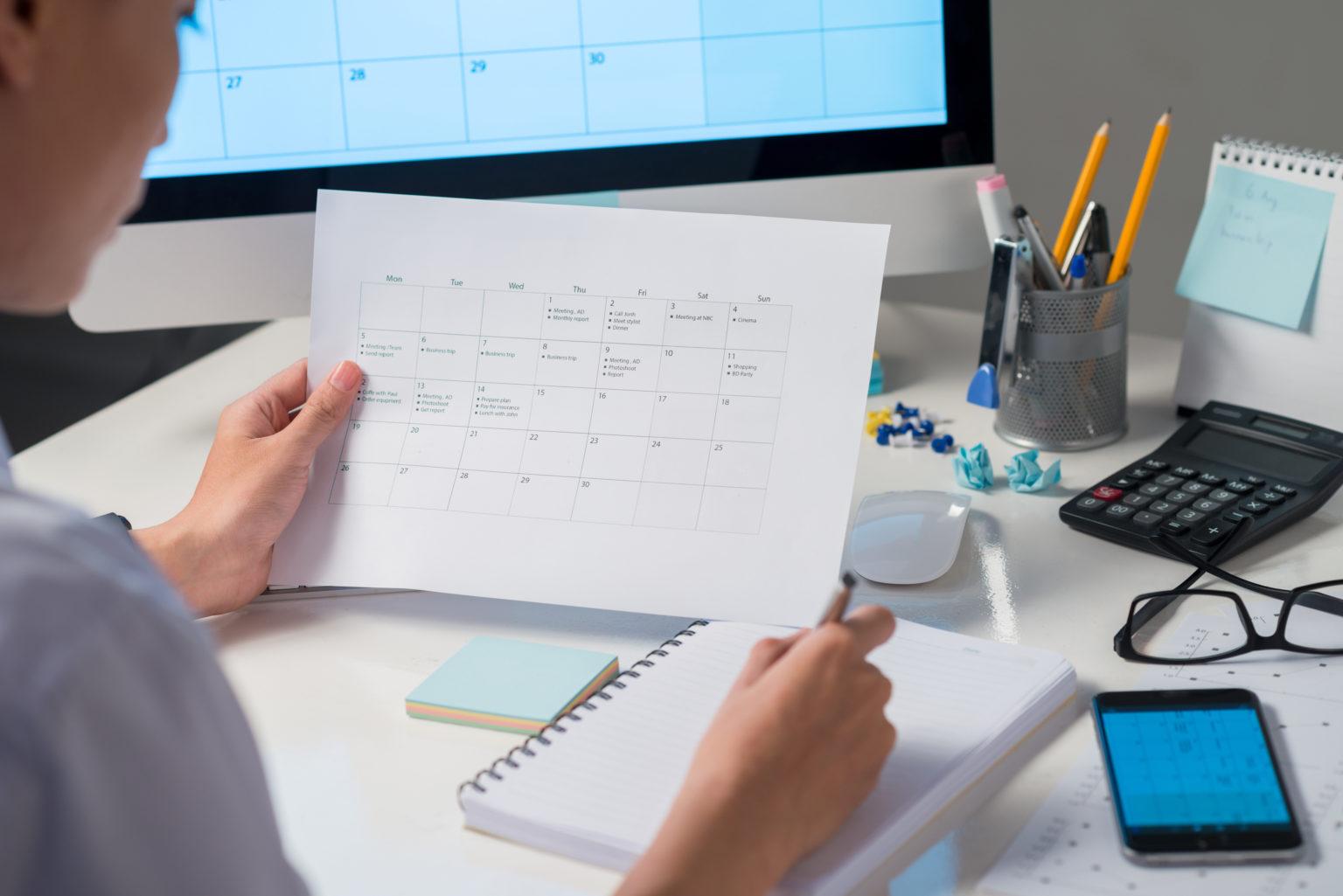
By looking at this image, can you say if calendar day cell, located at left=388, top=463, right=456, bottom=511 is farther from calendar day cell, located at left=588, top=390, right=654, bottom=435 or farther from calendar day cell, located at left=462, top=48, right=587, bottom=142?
calendar day cell, located at left=462, top=48, right=587, bottom=142

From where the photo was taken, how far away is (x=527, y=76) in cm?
88

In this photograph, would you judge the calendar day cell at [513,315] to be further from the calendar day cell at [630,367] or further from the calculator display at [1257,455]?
the calculator display at [1257,455]

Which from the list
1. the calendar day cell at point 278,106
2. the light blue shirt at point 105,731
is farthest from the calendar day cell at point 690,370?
the light blue shirt at point 105,731

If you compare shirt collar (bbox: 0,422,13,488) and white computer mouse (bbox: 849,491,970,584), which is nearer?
shirt collar (bbox: 0,422,13,488)

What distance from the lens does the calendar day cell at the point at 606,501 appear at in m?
0.74

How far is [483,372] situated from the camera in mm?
780

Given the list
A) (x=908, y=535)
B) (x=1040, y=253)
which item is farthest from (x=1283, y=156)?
(x=908, y=535)

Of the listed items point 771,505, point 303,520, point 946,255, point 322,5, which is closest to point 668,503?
point 771,505

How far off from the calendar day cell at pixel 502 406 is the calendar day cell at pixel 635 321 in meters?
0.06

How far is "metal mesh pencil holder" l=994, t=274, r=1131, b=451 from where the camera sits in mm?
893

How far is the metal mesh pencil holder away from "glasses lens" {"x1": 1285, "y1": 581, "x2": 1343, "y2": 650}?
24cm

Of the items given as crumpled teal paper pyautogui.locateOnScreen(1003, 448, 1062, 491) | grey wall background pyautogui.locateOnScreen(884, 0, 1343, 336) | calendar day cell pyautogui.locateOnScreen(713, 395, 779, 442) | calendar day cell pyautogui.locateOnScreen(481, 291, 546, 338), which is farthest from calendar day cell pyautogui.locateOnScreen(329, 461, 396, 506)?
grey wall background pyautogui.locateOnScreen(884, 0, 1343, 336)

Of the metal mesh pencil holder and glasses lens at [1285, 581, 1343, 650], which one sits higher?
the metal mesh pencil holder

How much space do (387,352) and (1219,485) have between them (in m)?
0.54
